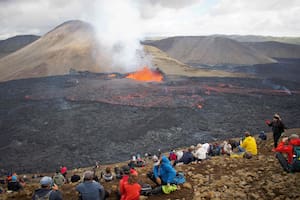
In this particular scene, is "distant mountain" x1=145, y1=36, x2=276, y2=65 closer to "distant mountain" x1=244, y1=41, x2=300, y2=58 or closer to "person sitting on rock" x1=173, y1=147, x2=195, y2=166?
"distant mountain" x1=244, y1=41, x2=300, y2=58

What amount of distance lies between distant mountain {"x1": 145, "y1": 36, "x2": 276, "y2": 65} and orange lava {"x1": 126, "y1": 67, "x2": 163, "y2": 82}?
162ft

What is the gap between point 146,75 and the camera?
57.8 m

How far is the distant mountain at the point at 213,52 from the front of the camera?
343 feet

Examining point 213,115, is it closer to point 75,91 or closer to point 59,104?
point 59,104

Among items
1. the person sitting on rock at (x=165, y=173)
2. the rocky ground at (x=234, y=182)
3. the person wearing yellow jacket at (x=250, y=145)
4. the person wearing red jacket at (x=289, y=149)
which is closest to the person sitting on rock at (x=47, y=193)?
the rocky ground at (x=234, y=182)

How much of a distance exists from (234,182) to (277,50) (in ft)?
469

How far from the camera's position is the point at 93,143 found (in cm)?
2381

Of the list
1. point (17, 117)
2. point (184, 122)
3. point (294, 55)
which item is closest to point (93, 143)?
point (184, 122)

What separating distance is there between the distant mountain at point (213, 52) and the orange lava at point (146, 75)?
4924 cm

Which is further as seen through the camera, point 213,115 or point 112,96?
point 112,96

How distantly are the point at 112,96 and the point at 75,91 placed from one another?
7398mm

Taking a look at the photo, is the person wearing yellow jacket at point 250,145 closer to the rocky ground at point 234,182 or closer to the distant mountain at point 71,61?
the rocky ground at point 234,182

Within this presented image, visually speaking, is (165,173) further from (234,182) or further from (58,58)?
(58,58)

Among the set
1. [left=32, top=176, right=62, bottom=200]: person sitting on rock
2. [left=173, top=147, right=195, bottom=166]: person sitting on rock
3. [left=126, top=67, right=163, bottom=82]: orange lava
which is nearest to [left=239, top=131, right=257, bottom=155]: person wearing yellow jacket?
[left=173, top=147, right=195, bottom=166]: person sitting on rock
